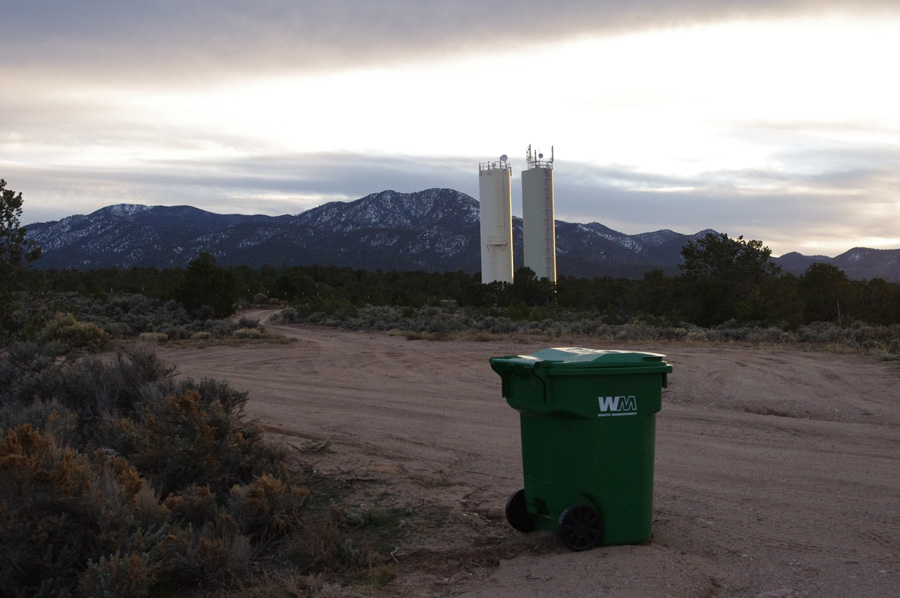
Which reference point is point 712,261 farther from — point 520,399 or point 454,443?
point 520,399

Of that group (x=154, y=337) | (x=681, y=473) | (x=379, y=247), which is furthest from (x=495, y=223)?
(x=379, y=247)

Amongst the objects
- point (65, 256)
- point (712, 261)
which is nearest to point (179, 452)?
point (712, 261)

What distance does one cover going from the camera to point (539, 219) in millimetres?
57906

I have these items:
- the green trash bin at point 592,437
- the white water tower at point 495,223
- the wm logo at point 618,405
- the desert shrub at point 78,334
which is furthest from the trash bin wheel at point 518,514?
the white water tower at point 495,223

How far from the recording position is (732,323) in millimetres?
26484

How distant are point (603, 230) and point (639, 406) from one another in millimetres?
170129

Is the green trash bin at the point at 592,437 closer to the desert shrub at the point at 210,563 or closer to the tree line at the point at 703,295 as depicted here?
the desert shrub at the point at 210,563

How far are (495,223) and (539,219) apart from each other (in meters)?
4.82

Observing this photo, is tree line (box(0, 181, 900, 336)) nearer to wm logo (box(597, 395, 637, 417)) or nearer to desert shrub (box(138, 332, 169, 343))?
desert shrub (box(138, 332, 169, 343))

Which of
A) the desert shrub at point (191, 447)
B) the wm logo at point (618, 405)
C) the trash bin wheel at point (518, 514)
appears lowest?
the trash bin wheel at point (518, 514)

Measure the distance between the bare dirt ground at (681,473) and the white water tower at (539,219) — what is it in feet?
135

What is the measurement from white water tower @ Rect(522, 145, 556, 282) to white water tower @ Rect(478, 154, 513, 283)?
9.45 ft

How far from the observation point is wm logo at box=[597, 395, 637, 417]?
5.01 meters

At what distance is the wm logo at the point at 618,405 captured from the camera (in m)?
5.01
